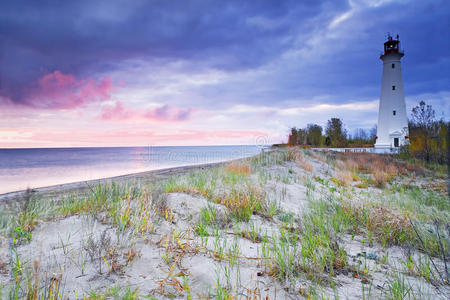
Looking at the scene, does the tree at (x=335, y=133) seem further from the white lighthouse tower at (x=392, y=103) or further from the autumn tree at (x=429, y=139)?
the autumn tree at (x=429, y=139)

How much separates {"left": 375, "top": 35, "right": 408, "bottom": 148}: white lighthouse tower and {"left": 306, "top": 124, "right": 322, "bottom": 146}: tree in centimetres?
1208

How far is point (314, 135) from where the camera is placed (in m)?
41.8

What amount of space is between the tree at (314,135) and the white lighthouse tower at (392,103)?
39.6ft

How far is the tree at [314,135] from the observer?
4088 cm

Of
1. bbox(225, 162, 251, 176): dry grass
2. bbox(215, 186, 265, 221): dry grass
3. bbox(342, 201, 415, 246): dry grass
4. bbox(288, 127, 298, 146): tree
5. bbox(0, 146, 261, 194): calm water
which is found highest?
bbox(288, 127, 298, 146): tree

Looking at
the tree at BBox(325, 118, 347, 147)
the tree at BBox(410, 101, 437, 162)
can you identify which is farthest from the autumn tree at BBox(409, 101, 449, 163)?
the tree at BBox(325, 118, 347, 147)

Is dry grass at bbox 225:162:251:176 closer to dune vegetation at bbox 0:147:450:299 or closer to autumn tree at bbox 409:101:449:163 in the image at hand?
dune vegetation at bbox 0:147:450:299

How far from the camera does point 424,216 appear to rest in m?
4.60

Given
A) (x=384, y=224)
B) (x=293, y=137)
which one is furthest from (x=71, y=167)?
(x=293, y=137)

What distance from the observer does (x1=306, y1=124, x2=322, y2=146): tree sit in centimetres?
4088

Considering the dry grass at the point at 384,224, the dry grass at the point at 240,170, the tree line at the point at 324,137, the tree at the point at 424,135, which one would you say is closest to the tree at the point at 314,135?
the tree line at the point at 324,137

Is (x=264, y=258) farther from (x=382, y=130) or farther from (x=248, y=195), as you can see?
(x=382, y=130)

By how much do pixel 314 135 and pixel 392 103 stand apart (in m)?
14.9

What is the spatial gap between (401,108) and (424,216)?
1160 inches
